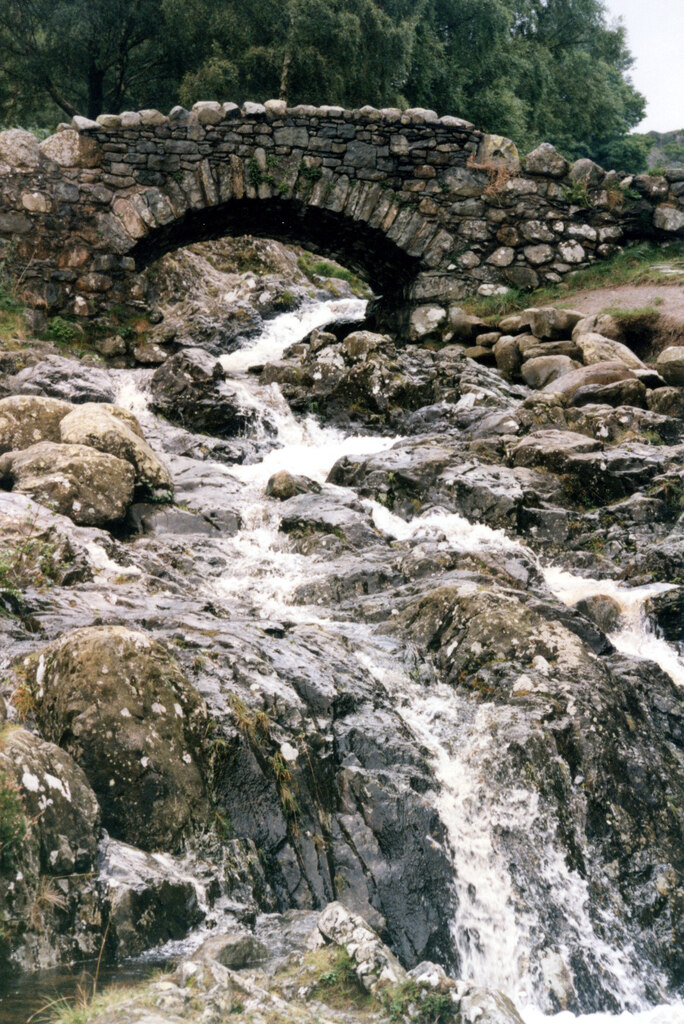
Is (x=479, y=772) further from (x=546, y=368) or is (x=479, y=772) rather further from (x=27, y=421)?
(x=546, y=368)

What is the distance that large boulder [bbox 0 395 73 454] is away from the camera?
715 centimetres

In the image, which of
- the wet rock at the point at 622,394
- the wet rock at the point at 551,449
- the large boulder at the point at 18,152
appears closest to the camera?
the wet rock at the point at 551,449

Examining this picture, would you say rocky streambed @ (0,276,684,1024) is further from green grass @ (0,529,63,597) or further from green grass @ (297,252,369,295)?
green grass @ (297,252,369,295)

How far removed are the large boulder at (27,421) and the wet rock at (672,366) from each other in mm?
5802

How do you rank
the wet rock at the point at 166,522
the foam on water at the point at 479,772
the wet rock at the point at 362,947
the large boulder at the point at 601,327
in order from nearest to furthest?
1. the wet rock at the point at 362,947
2. the foam on water at the point at 479,772
3. the wet rock at the point at 166,522
4. the large boulder at the point at 601,327

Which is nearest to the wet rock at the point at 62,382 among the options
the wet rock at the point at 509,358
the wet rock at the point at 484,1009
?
the wet rock at the point at 509,358

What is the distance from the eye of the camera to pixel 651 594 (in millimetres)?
5801

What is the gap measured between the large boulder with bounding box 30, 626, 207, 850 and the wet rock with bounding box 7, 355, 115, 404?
5.72 meters

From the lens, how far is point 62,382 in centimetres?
923

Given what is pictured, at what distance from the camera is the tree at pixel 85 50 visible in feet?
62.8

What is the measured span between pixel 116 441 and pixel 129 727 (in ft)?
12.8

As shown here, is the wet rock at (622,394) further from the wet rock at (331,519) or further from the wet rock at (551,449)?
the wet rock at (331,519)

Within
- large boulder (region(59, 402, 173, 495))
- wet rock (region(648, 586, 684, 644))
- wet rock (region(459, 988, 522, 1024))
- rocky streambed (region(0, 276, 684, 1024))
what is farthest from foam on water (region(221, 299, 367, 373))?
wet rock (region(459, 988, 522, 1024))

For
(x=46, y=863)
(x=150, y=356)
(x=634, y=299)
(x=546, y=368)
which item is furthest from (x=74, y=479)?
(x=634, y=299)
